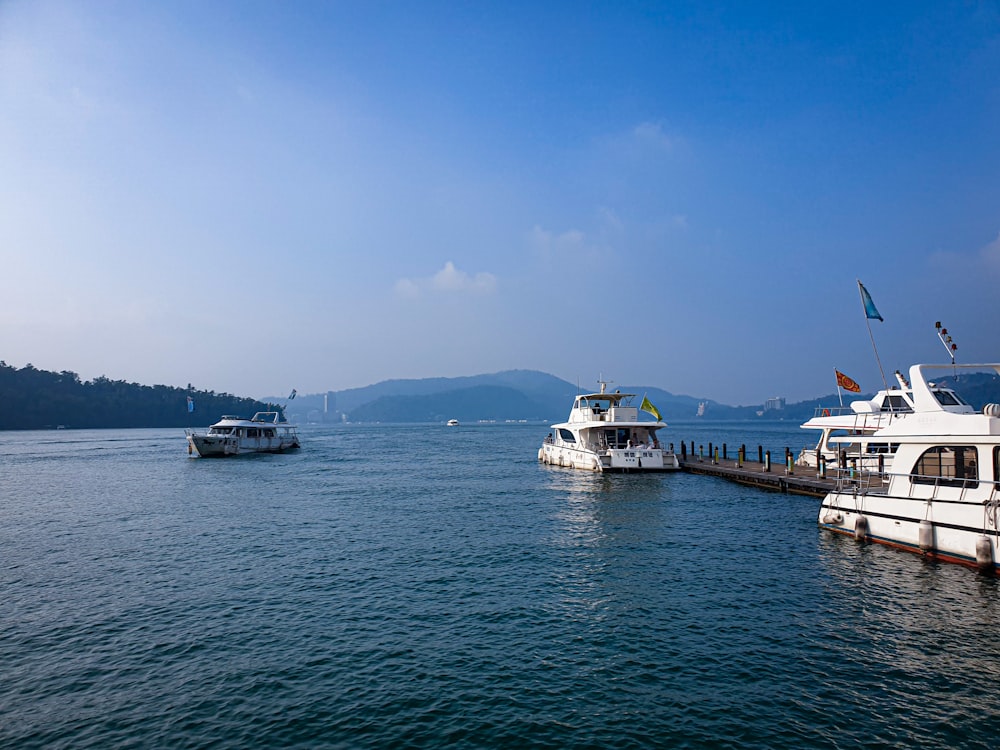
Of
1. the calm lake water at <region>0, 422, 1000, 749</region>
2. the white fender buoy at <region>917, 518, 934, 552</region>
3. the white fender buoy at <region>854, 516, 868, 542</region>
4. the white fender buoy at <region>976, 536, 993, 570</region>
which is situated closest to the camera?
the calm lake water at <region>0, 422, 1000, 749</region>

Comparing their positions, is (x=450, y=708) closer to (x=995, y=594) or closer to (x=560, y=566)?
(x=560, y=566)

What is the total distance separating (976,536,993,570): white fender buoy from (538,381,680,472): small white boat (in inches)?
1149

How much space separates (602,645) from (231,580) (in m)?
13.4

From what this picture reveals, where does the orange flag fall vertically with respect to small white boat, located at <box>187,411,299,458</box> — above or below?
above

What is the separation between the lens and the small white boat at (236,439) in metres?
→ 75.1

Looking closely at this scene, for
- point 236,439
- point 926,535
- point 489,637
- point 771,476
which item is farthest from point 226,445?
point 926,535

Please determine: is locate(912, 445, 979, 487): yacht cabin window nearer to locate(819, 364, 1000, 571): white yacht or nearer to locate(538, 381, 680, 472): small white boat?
locate(819, 364, 1000, 571): white yacht

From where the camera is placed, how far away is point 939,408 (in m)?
21.2

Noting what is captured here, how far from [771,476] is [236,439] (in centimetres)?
6848

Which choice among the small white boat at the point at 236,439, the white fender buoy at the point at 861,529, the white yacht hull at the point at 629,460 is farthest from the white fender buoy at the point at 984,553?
the small white boat at the point at 236,439

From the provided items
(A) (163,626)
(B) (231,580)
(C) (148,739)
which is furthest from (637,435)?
(C) (148,739)

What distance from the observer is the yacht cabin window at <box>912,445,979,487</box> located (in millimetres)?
19852

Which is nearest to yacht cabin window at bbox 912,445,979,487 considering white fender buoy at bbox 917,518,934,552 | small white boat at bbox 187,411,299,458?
white fender buoy at bbox 917,518,934,552

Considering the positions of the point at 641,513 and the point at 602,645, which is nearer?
the point at 602,645
